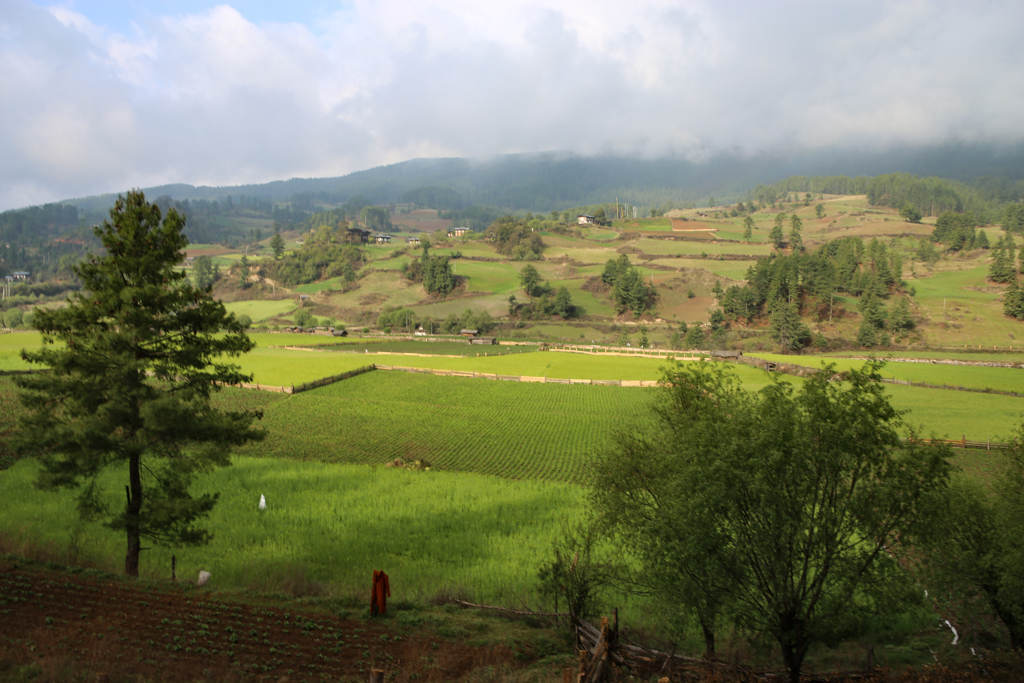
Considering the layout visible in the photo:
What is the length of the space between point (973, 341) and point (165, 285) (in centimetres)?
9526

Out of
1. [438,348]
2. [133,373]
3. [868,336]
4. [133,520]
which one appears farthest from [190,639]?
[868,336]

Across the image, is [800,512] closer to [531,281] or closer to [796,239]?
[531,281]

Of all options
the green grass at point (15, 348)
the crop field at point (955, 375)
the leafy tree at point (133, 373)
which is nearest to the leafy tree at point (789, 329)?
the crop field at point (955, 375)

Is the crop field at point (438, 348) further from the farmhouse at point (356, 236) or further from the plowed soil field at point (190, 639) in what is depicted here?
the farmhouse at point (356, 236)

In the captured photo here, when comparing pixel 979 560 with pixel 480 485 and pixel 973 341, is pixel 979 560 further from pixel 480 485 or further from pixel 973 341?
pixel 973 341

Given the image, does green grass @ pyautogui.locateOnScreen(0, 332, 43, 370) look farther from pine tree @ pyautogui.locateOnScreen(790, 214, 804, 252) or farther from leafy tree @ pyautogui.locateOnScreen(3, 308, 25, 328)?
pine tree @ pyautogui.locateOnScreen(790, 214, 804, 252)

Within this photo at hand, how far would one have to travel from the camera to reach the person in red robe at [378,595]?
43.8 feet

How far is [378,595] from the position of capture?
527 inches

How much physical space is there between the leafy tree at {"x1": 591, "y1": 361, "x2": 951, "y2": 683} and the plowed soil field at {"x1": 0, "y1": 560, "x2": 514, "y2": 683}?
15.0ft

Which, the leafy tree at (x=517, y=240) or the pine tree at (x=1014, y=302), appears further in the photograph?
the leafy tree at (x=517, y=240)

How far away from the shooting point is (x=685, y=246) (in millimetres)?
144375

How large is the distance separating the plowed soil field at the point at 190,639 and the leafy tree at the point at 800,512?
15.0 ft

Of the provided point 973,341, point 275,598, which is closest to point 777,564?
point 275,598

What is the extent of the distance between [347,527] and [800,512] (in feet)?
52.6
